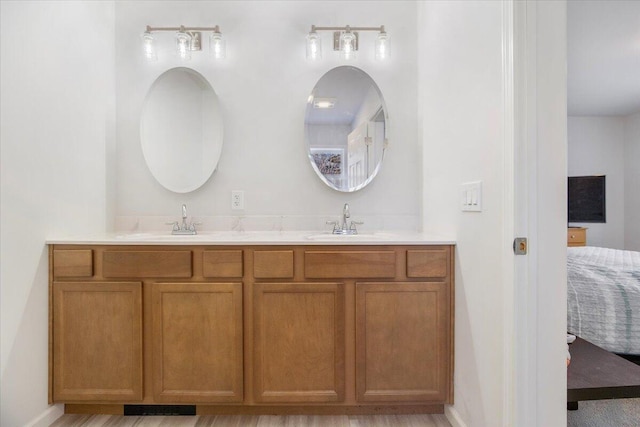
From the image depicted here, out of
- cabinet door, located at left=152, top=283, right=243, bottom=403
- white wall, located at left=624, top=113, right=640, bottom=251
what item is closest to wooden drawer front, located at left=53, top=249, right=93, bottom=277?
cabinet door, located at left=152, top=283, right=243, bottom=403

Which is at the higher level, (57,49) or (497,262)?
(57,49)

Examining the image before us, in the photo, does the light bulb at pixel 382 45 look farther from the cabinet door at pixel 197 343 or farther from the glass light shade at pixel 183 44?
the cabinet door at pixel 197 343

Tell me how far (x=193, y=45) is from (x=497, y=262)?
7.03 ft

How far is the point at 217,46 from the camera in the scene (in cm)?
220

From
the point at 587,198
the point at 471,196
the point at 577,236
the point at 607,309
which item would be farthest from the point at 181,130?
the point at 587,198

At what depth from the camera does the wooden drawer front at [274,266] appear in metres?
1.71

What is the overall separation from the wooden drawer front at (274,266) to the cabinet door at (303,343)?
9cm

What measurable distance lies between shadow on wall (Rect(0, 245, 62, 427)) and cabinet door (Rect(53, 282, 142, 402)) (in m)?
0.05

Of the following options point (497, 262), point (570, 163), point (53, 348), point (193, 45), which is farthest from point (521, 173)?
point (570, 163)

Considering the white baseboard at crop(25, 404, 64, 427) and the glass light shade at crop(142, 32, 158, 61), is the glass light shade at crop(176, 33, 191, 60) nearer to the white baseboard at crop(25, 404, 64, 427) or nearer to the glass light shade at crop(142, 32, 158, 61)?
the glass light shade at crop(142, 32, 158, 61)

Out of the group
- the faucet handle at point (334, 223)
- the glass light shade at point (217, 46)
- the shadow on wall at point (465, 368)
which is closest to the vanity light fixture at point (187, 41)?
the glass light shade at point (217, 46)

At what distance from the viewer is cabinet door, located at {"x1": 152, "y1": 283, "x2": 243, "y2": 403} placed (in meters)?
1.70

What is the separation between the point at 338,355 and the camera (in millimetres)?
1704

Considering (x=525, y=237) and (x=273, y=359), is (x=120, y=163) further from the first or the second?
(x=525, y=237)
